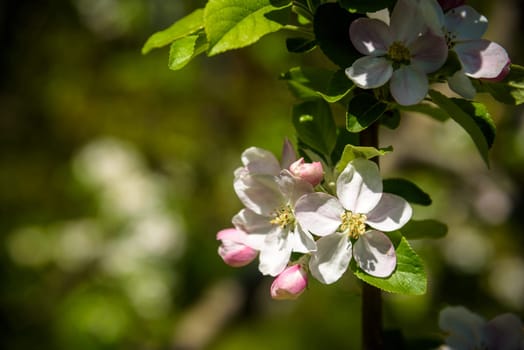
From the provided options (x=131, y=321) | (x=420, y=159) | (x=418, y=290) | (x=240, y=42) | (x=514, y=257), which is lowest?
(x=514, y=257)

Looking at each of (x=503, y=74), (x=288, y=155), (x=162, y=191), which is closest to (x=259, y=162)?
(x=288, y=155)

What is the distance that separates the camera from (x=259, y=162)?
0.70 meters

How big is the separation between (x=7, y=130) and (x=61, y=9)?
51 centimetres

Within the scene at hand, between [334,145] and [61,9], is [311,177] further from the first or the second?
[61,9]

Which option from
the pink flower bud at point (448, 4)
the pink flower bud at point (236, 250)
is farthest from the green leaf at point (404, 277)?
the pink flower bud at point (448, 4)

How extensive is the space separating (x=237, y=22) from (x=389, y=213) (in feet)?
0.71

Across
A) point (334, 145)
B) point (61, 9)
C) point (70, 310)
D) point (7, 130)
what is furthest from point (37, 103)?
point (334, 145)

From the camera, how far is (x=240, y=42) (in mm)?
641

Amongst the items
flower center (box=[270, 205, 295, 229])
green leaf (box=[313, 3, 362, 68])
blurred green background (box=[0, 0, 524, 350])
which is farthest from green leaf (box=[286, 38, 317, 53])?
blurred green background (box=[0, 0, 524, 350])

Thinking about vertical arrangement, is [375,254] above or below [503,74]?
below

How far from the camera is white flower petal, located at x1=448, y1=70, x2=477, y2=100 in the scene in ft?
2.12

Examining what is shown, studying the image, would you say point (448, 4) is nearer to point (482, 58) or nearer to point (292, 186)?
point (482, 58)

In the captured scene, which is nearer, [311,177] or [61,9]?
[311,177]

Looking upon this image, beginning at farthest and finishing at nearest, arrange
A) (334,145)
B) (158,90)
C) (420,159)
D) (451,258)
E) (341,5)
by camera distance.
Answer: (158,90) < (451,258) < (420,159) < (334,145) < (341,5)
